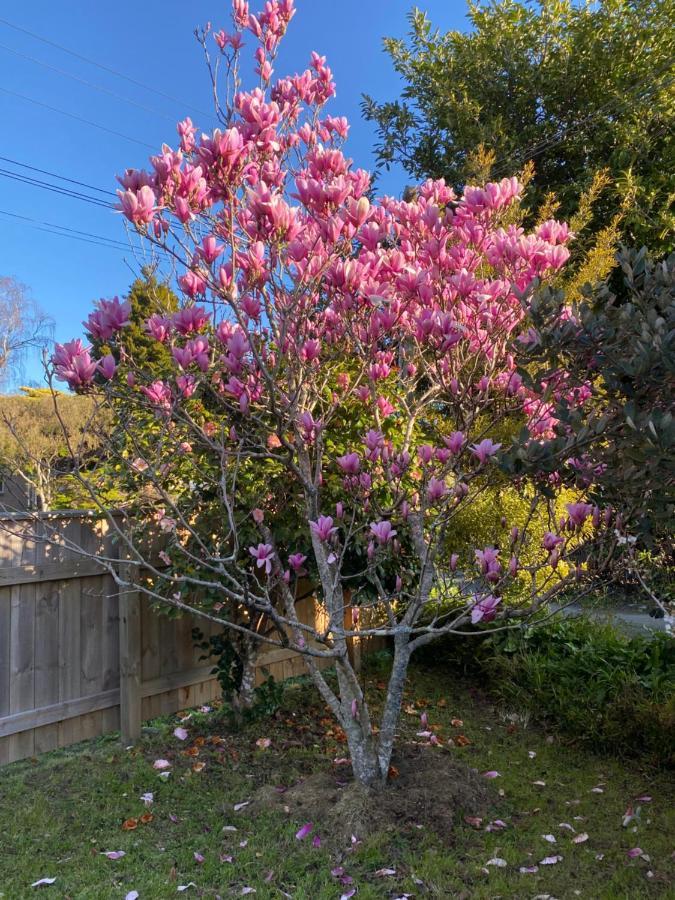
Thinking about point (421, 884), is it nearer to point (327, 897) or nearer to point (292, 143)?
point (327, 897)

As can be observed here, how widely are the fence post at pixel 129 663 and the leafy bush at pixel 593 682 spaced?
211cm

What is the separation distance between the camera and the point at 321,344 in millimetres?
2881

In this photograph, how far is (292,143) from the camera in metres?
2.90

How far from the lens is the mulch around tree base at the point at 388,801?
2.49 meters

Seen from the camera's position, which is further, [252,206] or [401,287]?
[401,287]

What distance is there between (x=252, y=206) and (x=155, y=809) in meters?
2.52

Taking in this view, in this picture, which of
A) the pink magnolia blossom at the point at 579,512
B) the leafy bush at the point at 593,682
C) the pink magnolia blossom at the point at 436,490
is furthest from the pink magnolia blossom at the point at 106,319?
the leafy bush at the point at 593,682

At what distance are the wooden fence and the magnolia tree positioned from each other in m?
0.51

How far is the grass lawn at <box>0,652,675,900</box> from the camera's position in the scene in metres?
2.21

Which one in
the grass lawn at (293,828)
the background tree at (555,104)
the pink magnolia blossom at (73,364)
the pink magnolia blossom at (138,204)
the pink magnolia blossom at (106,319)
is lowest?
the grass lawn at (293,828)

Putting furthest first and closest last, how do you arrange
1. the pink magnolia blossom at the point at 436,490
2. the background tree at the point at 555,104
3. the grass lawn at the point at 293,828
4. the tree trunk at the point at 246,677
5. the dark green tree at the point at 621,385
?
the background tree at the point at 555,104
the tree trunk at the point at 246,677
the pink magnolia blossom at the point at 436,490
the grass lawn at the point at 293,828
the dark green tree at the point at 621,385

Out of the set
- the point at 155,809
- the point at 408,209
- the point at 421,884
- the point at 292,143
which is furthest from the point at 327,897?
the point at 292,143

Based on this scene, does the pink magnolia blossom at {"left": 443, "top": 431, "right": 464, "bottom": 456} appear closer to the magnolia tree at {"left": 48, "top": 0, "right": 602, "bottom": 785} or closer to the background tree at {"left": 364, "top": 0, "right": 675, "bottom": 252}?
the magnolia tree at {"left": 48, "top": 0, "right": 602, "bottom": 785}

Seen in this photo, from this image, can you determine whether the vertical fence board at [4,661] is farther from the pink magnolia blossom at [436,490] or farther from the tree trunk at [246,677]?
the pink magnolia blossom at [436,490]
